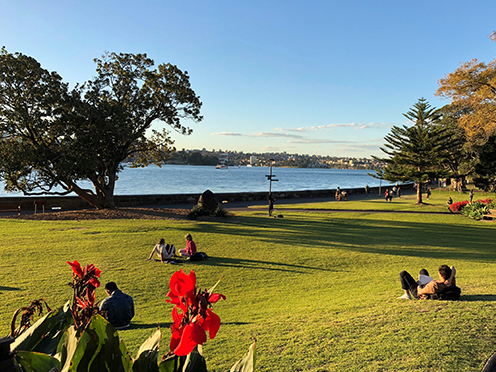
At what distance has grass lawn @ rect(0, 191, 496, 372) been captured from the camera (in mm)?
3457

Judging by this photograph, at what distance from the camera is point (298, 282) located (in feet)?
26.0

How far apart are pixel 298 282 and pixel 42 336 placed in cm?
659

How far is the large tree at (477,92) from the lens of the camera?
71.4 ft

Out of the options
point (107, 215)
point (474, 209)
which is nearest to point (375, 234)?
point (474, 209)

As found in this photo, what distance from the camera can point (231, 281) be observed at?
7.93 meters

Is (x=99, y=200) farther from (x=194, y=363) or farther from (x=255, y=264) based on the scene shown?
(x=194, y=363)

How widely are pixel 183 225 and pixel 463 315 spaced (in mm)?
12235

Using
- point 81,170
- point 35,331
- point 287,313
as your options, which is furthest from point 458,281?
point 81,170

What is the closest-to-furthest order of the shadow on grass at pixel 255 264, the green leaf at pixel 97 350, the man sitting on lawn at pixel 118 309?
the green leaf at pixel 97 350, the man sitting on lawn at pixel 118 309, the shadow on grass at pixel 255 264

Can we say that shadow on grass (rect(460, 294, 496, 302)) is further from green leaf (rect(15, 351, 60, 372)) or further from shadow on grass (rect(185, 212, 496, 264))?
green leaf (rect(15, 351, 60, 372))

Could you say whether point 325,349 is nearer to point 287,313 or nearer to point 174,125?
point 287,313

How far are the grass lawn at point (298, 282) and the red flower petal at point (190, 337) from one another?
243 cm

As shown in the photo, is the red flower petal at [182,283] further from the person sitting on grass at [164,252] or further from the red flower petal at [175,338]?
the person sitting on grass at [164,252]

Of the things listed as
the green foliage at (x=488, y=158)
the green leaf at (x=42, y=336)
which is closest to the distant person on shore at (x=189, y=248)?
the green leaf at (x=42, y=336)
